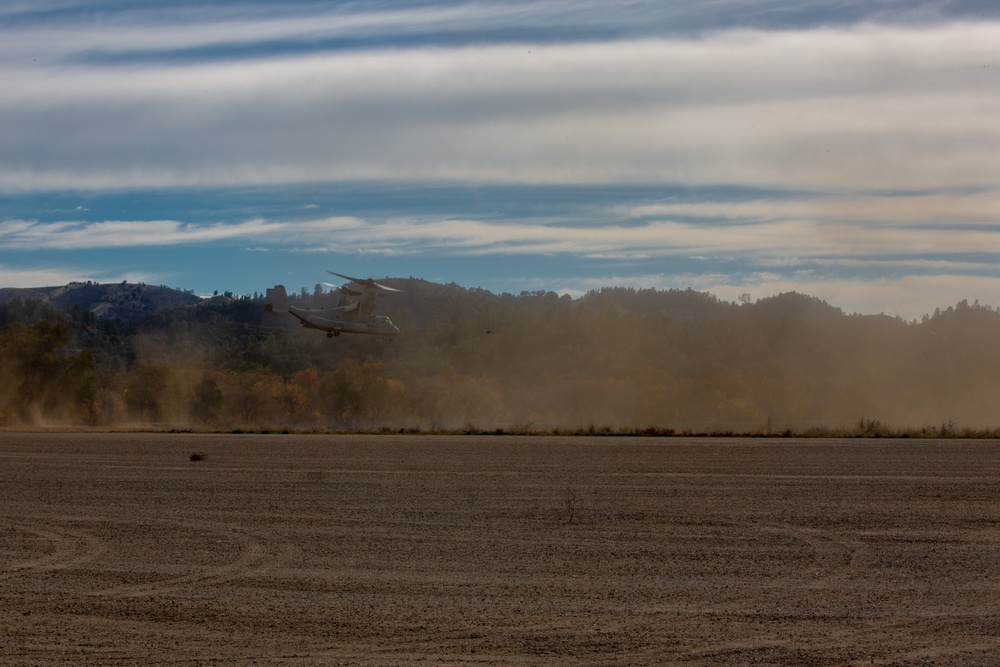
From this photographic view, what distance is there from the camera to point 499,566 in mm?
12844

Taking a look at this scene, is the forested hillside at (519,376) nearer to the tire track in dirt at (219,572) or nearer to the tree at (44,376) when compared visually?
the tree at (44,376)

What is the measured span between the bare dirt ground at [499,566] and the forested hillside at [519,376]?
33.7 meters

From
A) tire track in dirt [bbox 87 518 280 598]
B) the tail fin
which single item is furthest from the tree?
tire track in dirt [bbox 87 518 280 598]

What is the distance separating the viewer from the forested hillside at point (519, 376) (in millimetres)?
68250

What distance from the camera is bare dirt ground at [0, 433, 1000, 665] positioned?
9.32m

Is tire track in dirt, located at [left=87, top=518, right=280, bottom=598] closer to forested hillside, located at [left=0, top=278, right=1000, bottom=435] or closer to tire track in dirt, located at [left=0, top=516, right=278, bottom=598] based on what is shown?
tire track in dirt, located at [left=0, top=516, right=278, bottom=598]

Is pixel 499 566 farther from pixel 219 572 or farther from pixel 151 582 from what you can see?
pixel 151 582

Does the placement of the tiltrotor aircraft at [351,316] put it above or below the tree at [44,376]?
above

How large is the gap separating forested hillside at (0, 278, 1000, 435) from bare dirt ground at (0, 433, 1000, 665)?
33.7 m

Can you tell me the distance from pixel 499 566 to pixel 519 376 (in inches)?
2817

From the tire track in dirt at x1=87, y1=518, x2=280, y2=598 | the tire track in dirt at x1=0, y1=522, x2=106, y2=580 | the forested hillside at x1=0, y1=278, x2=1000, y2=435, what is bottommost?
the tire track in dirt at x1=0, y1=522, x2=106, y2=580

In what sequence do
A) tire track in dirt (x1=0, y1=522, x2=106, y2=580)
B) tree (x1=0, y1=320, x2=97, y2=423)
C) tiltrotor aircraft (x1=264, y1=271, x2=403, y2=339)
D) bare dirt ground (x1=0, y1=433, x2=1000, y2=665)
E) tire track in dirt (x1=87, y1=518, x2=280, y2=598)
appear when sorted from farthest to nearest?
tree (x1=0, y1=320, x2=97, y2=423)
tiltrotor aircraft (x1=264, y1=271, x2=403, y2=339)
tire track in dirt (x1=0, y1=522, x2=106, y2=580)
tire track in dirt (x1=87, y1=518, x2=280, y2=598)
bare dirt ground (x1=0, y1=433, x2=1000, y2=665)

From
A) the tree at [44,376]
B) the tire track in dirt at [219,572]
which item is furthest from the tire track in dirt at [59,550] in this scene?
the tree at [44,376]

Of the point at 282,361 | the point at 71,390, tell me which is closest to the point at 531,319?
the point at 282,361
